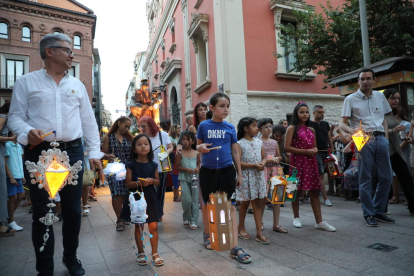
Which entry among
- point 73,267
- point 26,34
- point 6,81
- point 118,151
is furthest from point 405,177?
point 26,34

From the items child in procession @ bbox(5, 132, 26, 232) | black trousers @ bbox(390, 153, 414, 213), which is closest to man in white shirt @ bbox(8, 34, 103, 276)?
child in procession @ bbox(5, 132, 26, 232)

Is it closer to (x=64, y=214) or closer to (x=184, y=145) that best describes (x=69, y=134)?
(x=64, y=214)

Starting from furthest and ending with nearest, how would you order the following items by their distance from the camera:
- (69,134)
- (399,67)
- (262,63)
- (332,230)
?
→ (262,63)
(399,67)
(332,230)
(69,134)

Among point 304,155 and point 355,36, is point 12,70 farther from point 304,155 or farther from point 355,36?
point 304,155

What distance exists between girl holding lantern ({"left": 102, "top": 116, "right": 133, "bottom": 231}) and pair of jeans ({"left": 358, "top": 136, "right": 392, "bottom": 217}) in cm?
389

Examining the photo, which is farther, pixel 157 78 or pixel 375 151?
pixel 157 78

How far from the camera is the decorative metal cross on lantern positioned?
8.06 feet

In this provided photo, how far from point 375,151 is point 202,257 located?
3.24 meters

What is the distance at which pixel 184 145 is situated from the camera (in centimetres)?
503

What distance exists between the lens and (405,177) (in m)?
4.92

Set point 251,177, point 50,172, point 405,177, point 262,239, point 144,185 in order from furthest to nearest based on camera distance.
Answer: point 405,177 → point 251,177 → point 262,239 → point 144,185 → point 50,172

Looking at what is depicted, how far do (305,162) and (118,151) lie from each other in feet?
10.5

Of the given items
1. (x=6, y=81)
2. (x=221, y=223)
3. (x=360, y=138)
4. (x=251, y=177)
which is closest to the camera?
(x=221, y=223)

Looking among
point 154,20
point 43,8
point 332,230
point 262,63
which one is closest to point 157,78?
point 154,20
